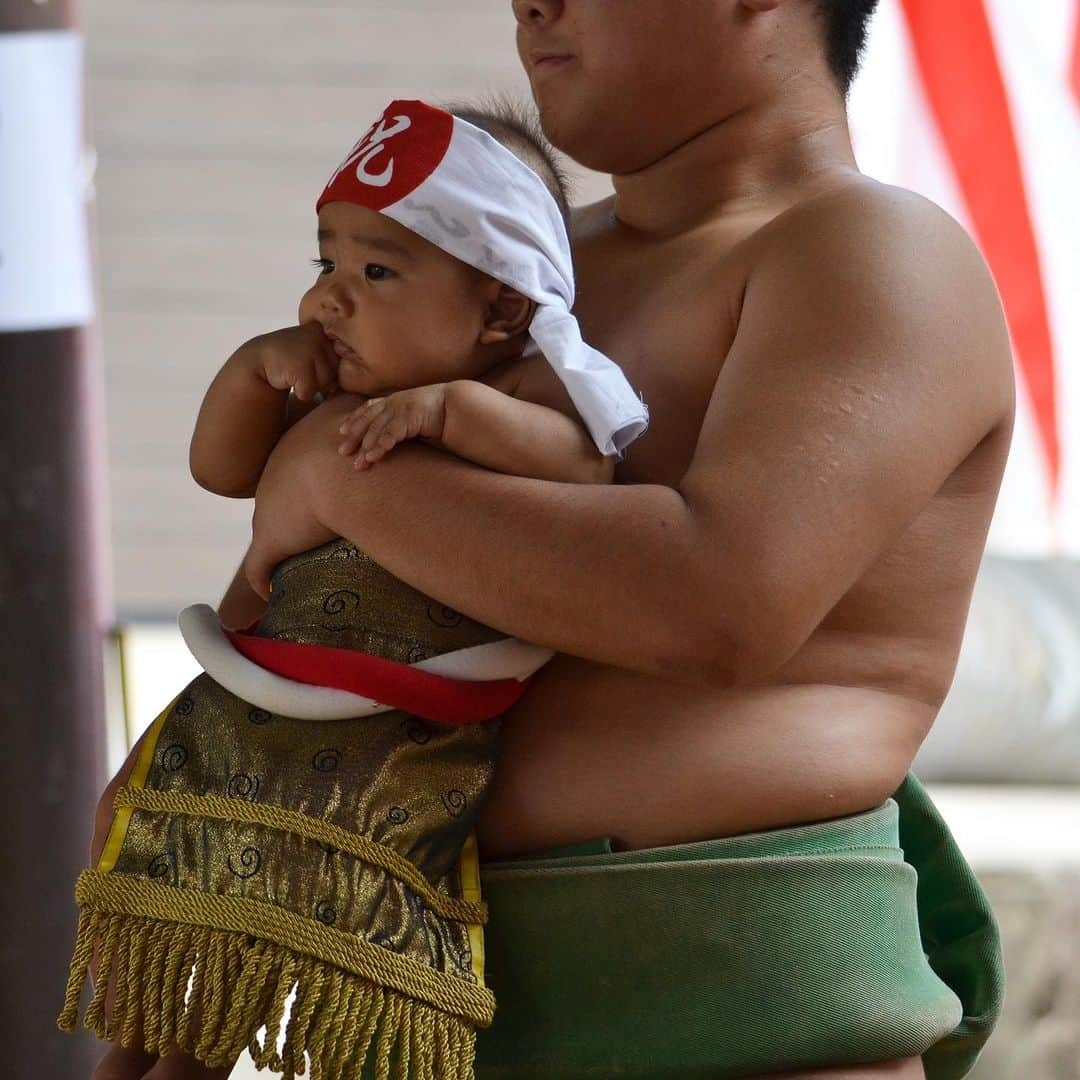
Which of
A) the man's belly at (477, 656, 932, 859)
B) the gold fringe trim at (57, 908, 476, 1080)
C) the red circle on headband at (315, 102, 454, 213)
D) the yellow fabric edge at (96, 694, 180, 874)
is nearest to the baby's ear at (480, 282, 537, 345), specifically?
the red circle on headband at (315, 102, 454, 213)

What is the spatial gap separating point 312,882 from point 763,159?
661 millimetres

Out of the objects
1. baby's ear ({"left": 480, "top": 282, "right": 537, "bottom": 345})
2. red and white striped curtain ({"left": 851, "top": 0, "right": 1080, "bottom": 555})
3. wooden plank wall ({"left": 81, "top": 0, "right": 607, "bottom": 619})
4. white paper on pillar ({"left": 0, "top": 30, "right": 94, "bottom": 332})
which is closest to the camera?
baby's ear ({"left": 480, "top": 282, "right": 537, "bottom": 345})

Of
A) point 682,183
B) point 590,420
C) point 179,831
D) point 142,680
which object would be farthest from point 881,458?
point 142,680

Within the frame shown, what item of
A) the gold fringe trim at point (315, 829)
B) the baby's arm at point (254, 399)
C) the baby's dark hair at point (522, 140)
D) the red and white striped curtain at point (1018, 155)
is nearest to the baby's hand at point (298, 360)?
the baby's arm at point (254, 399)

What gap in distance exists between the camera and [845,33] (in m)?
1.30

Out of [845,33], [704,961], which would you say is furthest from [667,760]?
[845,33]

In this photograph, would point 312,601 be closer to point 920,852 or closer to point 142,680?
point 920,852

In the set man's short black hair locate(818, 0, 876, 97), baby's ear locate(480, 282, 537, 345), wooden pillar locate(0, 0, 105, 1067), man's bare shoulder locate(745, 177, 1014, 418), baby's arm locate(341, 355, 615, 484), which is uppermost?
man's short black hair locate(818, 0, 876, 97)

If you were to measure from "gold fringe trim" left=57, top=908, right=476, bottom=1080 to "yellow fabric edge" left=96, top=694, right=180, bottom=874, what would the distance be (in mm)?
52

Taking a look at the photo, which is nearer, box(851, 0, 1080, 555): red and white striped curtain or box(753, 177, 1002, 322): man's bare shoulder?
box(753, 177, 1002, 322): man's bare shoulder

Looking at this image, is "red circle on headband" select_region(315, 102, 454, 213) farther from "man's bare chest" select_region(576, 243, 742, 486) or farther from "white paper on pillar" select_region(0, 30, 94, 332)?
"white paper on pillar" select_region(0, 30, 94, 332)

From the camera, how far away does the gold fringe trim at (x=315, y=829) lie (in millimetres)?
1051

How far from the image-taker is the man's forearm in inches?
38.4

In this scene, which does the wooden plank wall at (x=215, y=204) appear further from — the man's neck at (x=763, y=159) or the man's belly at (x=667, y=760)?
the man's belly at (x=667, y=760)
